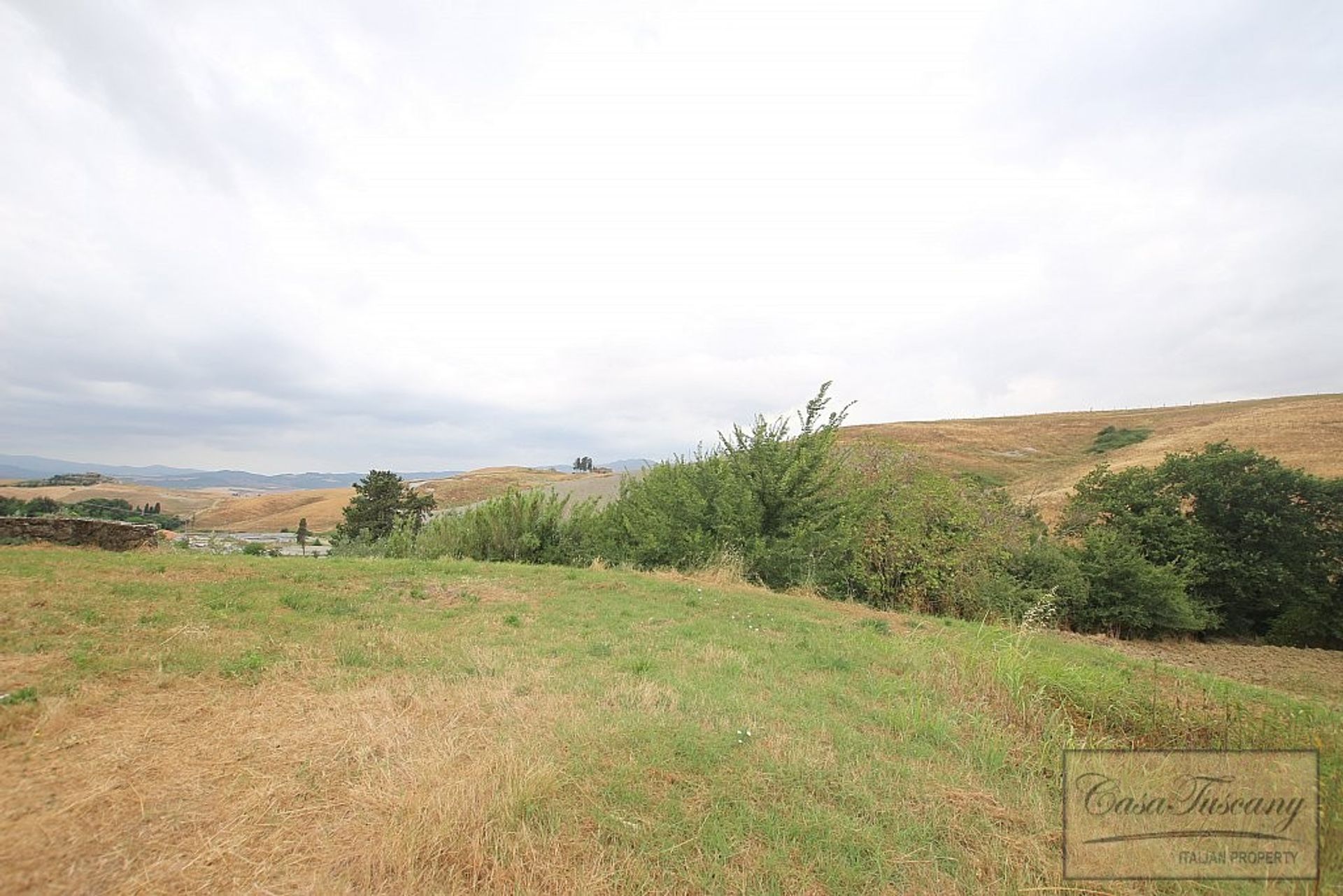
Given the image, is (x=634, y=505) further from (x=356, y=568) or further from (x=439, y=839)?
(x=439, y=839)

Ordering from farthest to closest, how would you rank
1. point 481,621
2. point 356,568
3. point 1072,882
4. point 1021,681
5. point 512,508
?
1. point 512,508
2. point 356,568
3. point 481,621
4. point 1021,681
5. point 1072,882

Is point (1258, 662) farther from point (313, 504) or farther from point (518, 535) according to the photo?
point (313, 504)

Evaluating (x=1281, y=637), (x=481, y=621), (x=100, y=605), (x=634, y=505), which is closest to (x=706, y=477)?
(x=634, y=505)

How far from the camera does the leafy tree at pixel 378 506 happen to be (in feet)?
76.3

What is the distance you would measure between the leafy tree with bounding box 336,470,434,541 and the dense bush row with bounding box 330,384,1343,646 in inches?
296

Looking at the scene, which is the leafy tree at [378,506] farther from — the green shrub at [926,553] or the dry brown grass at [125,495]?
the dry brown grass at [125,495]

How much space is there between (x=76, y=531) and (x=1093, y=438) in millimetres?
70994

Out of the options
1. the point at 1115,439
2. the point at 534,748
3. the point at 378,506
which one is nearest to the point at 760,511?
the point at 534,748

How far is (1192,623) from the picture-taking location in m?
13.4

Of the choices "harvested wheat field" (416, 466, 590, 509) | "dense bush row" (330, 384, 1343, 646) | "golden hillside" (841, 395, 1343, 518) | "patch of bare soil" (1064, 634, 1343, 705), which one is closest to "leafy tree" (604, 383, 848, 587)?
"dense bush row" (330, 384, 1343, 646)

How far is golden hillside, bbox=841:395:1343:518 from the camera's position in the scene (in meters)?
29.5

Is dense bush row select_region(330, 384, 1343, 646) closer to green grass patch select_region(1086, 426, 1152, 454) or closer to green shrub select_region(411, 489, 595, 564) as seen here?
green shrub select_region(411, 489, 595, 564)

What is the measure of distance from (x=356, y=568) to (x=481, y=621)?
4.47 m

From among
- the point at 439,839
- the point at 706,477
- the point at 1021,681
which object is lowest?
the point at 1021,681
